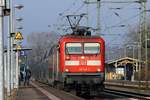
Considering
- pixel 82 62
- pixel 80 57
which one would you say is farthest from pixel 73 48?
pixel 82 62

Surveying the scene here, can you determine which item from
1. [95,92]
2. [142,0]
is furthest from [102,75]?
[142,0]

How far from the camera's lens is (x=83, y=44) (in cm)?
3009

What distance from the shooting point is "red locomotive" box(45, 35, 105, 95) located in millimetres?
28986

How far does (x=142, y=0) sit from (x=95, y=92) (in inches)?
646

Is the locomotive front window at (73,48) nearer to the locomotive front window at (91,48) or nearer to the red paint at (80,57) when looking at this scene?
the red paint at (80,57)

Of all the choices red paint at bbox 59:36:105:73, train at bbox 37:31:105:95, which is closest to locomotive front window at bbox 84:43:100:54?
train at bbox 37:31:105:95

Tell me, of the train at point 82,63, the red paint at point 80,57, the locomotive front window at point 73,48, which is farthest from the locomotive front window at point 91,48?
the locomotive front window at point 73,48

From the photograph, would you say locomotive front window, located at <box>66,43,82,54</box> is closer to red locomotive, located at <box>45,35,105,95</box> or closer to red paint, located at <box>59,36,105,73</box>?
red locomotive, located at <box>45,35,105,95</box>

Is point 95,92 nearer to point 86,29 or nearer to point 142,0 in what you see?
point 86,29

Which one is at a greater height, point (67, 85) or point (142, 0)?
point (142, 0)

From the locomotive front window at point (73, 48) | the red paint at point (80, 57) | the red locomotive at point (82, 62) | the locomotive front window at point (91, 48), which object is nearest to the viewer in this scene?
the red locomotive at point (82, 62)

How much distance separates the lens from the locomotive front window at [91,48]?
29.7 m

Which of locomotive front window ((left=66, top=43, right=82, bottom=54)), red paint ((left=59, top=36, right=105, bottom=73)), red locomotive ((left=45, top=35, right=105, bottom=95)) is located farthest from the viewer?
locomotive front window ((left=66, top=43, right=82, bottom=54))

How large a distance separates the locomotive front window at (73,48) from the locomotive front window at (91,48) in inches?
14.0
